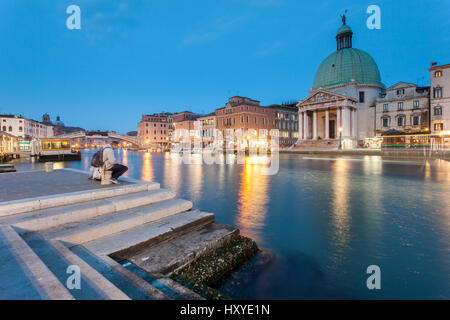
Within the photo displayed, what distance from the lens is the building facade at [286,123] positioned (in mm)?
68812

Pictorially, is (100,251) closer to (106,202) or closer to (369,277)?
(106,202)

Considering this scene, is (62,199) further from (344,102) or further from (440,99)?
(440,99)

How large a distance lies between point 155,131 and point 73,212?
93504 millimetres

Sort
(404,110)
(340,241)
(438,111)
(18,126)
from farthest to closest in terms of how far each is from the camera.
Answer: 1. (18,126)
2. (404,110)
3. (438,111)
4. (340,241)

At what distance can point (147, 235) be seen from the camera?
160 inches

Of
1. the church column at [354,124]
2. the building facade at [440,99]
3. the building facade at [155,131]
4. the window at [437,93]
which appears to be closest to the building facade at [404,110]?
the building facade at [440,99]

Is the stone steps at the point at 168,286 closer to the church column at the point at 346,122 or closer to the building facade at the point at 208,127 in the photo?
the church column at the point at 346,122

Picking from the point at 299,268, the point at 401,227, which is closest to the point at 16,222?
the point at 299,268

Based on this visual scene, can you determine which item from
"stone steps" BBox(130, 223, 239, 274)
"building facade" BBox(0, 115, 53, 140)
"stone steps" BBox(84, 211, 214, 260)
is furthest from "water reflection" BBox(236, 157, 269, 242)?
"building facade" BBox(0, 115, 53, 140)

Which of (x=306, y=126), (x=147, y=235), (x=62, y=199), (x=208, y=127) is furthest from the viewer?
(x=208, y=127)

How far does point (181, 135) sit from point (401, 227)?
7741cm

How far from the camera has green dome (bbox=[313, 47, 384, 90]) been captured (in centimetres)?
5200

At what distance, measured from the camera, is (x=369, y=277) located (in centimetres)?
365

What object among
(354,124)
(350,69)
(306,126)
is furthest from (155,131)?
(354,124)
